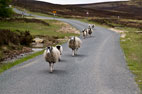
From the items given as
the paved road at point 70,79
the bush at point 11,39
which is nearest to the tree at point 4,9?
the bush at point 11,39

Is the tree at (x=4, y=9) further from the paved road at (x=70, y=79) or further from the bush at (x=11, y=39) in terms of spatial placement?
the paved road at (x=70, y=79)

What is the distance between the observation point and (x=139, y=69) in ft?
52.0

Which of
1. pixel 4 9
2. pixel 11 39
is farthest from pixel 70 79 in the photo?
pixel 4 9

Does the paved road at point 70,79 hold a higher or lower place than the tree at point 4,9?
lower

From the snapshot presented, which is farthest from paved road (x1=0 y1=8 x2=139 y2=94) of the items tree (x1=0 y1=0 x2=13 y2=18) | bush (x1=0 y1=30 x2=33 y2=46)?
tree (x1=0 y1=0 x2=13 y2=18)

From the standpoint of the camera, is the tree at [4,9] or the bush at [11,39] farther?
the tree at [4,9]

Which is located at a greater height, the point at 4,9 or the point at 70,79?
the point at 4,9

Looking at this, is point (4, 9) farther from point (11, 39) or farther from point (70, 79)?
point (70, 79)

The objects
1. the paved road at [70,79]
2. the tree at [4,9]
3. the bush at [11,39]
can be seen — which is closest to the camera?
the paved road at [70,79]

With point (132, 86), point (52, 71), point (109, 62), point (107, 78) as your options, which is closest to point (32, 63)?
point (52, 71)

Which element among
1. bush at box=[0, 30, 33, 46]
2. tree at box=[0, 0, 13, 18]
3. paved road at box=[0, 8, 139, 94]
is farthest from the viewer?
tree at box=[0, 0, 13, 18]

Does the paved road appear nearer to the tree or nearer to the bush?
the bush

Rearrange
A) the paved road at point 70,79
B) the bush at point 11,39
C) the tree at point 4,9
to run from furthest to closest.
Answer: the tree at point 4,9
the bush at point 11,39
the paved road at point 70,79

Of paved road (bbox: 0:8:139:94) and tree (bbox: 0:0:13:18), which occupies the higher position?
tree (bbox: 0:0:13:18)
